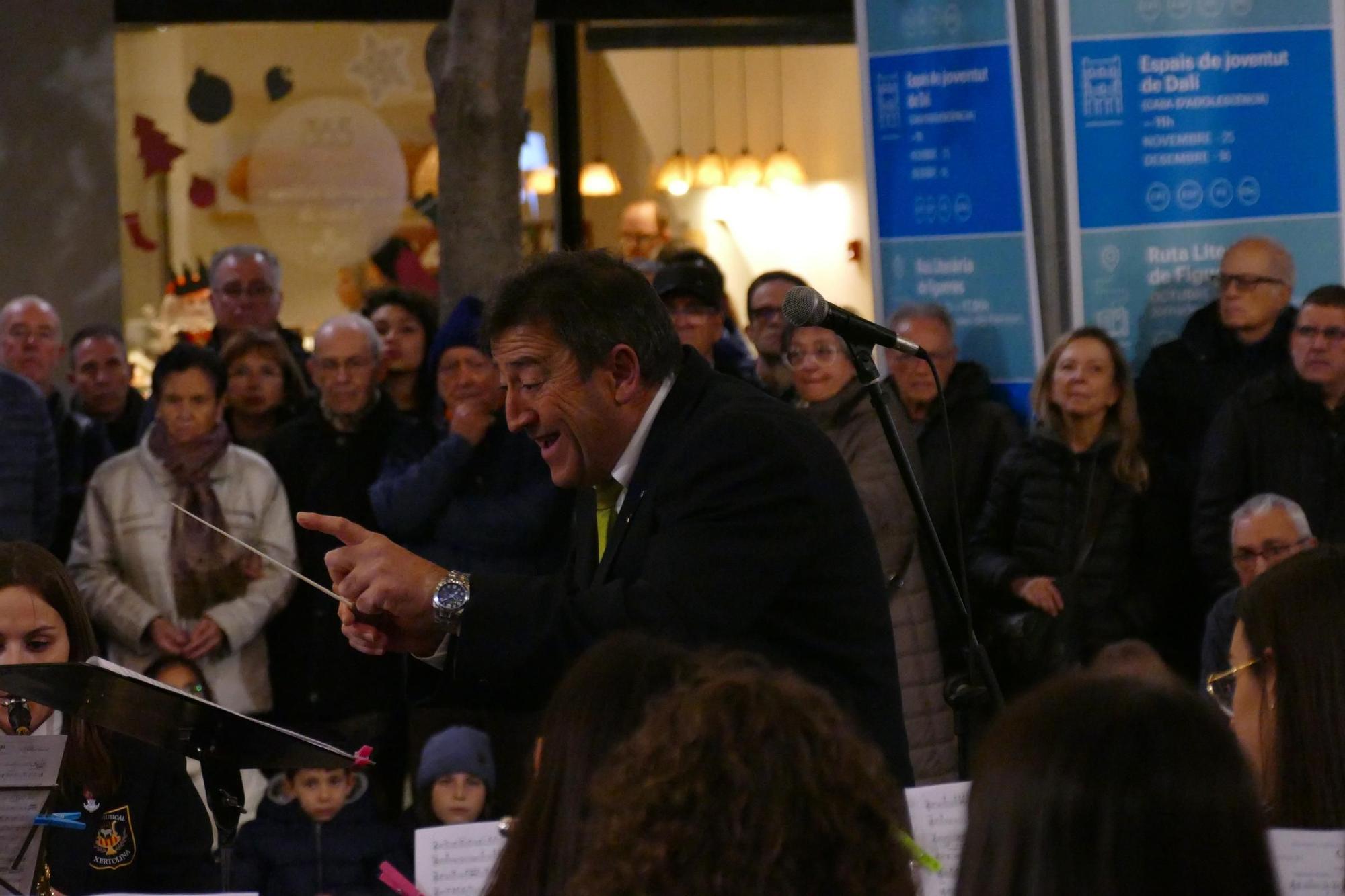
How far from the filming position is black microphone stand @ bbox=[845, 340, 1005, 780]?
3838 mm

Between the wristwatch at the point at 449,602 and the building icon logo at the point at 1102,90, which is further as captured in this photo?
the building icon logo at the point at 1102,90

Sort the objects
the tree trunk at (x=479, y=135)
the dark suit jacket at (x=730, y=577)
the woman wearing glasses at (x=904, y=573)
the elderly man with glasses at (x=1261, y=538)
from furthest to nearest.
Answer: the tree trunk at (x=479, y=135), the woman wearing glasses at (x=904, y=573), the elderly man with glasses at (x=1261, y=538), the dark suit jacket at (x=730, y=577)

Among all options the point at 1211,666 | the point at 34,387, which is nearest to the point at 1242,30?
the point at 1211,666

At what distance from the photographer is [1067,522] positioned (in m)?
6.12

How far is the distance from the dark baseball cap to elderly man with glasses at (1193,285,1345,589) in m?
1.72

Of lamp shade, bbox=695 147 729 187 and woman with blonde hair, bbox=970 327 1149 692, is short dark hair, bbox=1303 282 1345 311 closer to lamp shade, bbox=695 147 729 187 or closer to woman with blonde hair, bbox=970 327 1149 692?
woman with blonde hair, bbox=970 327 1149 692

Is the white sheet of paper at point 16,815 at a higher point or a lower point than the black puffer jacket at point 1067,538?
lower

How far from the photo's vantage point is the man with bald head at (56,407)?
6.60 metres

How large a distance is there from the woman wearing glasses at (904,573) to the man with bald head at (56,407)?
8.39 ft

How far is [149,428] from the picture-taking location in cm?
632

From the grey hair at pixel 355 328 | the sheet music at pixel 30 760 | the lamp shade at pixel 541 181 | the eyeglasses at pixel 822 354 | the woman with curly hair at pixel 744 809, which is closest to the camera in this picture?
the woman with curly hair at pixel 744 809

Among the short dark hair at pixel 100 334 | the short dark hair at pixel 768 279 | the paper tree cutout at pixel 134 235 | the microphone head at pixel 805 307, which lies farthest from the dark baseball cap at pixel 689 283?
the paper tree cutout at pixel 134 235

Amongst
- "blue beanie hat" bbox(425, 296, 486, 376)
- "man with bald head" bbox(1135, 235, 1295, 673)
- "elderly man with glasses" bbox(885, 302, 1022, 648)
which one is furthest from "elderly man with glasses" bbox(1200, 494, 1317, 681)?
"blue beanie hat" bbox(425, 296, 486, 376)

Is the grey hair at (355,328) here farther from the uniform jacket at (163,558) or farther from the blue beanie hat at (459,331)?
the uniform jacket at (163,558)
